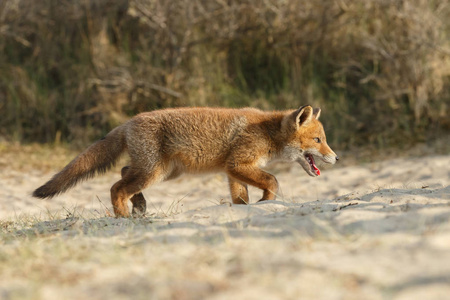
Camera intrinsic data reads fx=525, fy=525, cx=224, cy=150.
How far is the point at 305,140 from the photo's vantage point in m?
6.52

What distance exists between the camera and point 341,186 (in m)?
8.38

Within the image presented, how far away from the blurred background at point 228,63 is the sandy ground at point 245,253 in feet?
18.2

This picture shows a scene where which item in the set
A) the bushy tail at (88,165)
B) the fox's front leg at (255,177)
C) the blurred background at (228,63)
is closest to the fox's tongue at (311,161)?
the fox's front leg at (255,177)

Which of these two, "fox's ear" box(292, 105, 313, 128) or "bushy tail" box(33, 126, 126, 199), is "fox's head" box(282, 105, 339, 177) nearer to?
"fox's ear" box(292, 105, 313, 128)

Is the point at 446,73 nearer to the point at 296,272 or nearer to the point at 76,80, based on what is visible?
the point at 76,80

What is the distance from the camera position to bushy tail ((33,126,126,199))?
18.4ft

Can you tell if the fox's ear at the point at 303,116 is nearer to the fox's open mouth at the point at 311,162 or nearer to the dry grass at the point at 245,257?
the fox's open mouth at the point at 311,162

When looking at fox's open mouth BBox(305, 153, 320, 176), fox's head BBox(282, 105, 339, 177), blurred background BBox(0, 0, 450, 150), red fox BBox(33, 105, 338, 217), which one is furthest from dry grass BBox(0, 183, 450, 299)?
blurred background BBox(0, 0, 450, 150)

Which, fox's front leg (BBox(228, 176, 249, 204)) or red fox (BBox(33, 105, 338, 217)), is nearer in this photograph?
red fox (BBox(33, 105, 338, 217))

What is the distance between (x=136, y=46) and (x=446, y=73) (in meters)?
6.70

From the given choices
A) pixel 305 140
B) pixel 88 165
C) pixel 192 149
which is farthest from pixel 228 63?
pixel 88 165

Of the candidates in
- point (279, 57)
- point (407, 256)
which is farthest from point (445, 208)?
point (279, 57)

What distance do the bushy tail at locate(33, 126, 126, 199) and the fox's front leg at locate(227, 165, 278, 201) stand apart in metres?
1.37

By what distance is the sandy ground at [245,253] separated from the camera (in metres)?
2.64
